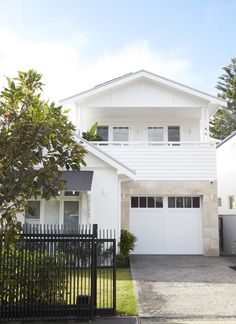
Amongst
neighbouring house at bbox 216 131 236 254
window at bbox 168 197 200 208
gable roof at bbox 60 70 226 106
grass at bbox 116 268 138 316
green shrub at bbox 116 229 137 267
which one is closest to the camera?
grass at bbox 116 268 138 316

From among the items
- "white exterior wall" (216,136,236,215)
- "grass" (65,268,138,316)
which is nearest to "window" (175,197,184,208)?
"white exterior wall" (216,136,236,215)

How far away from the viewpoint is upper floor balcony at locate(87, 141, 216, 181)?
18391mm

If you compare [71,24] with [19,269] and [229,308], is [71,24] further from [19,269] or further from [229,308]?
[229,308]

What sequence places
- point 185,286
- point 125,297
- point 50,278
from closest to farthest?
point 50,278 < point 125,297 < point 185,286

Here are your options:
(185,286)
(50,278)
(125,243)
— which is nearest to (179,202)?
(125,243)

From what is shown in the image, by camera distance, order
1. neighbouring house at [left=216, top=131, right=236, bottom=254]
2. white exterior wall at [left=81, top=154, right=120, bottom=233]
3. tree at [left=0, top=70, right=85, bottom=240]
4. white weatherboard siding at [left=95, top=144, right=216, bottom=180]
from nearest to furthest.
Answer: tree at [left=0, top=70, right=85, bottom=240], white exterior wall at [left=81, top=154, right=120, bottom=233], white weatherboard siding at [left=95, top=144, right=216, bottom=180], neighbouring house at [left=216, top=131, right=236, bottom=254]

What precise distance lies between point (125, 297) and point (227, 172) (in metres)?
15.4

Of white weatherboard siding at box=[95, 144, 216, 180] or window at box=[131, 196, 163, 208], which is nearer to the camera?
white weatherboard siding at box=[95, 144, 216, 180]

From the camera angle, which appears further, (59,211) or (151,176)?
(151,176)

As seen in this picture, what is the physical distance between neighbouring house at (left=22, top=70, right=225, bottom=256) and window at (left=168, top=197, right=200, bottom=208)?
0.05 meters

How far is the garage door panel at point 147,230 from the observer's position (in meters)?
18.5

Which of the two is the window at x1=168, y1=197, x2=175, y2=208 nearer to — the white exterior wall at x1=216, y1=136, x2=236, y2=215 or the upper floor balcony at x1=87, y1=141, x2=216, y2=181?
the upper floor balcony at x1=87, y1=141, x2=216, y2=181

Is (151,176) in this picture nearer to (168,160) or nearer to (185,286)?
(168,160)

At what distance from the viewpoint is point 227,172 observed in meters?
23.5
